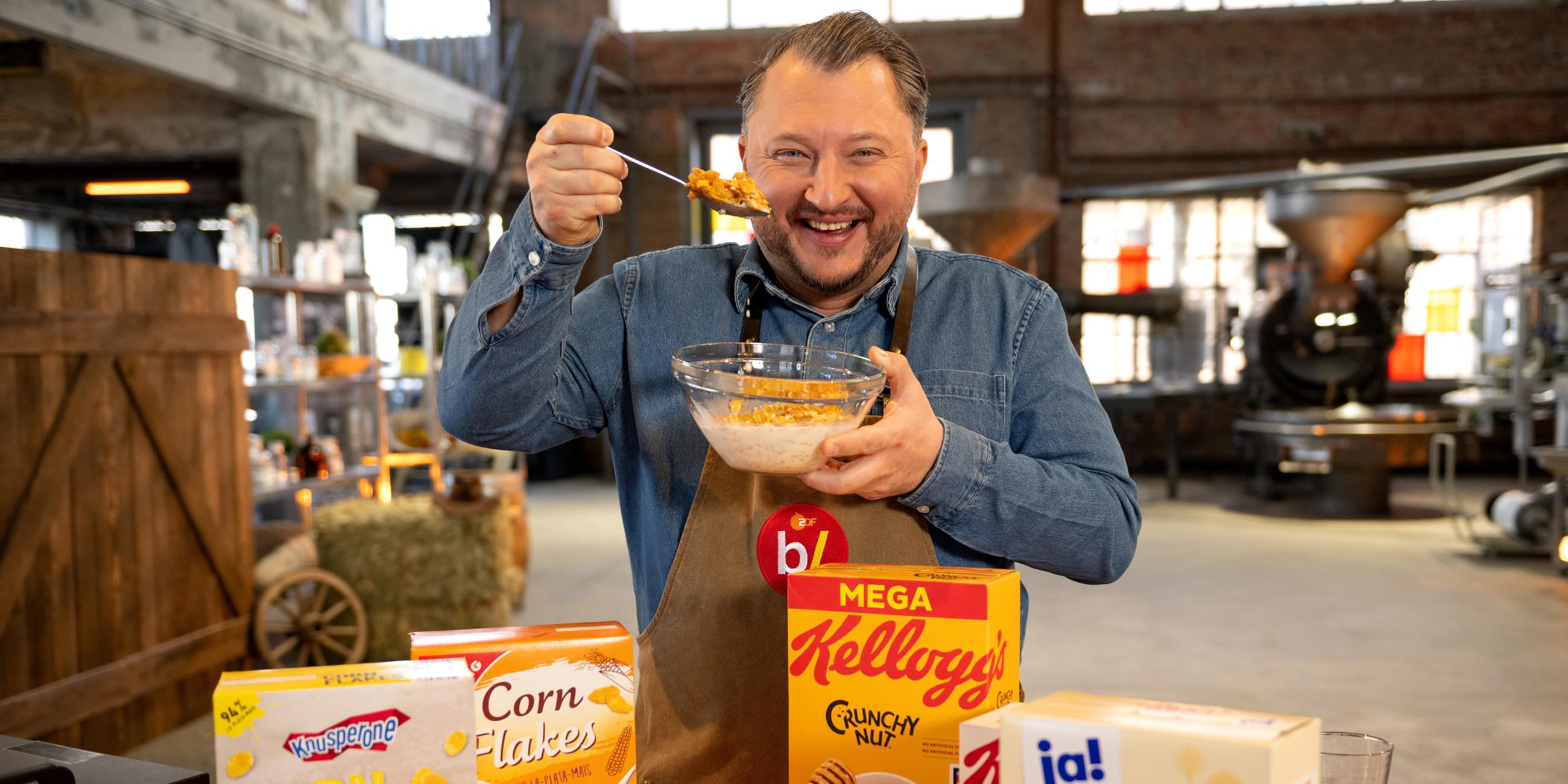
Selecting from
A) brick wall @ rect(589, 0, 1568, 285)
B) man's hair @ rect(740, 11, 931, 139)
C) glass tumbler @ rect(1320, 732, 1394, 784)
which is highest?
brick wall @ rect(589, 0, 1568, 285)

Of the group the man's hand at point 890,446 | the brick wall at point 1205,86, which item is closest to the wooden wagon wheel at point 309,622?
the man's hand at point 890,446

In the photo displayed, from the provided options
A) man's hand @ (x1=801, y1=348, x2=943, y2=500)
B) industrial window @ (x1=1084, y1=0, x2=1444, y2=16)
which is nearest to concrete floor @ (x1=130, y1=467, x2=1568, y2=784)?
man's hand @ (x1=801, y1=348, x2=943, y2=500)

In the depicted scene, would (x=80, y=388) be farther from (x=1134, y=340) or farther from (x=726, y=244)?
(x=1134, y=340)

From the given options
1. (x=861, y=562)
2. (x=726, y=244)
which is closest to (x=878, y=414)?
(x=861, y=562)

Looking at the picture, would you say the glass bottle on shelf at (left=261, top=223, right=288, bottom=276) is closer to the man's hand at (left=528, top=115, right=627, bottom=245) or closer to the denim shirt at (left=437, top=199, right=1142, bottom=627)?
the denim shirt at (left=437, top=199, right=1142, bottom=627)

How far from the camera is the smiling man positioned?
1.23 metres

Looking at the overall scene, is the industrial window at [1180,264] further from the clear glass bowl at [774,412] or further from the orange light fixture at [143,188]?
the clear glass bowl at [774,412]

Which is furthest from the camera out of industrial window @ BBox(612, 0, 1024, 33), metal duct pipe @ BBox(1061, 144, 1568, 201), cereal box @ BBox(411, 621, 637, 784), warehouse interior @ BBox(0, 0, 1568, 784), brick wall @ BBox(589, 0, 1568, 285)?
industrial window @ BBox(612, 0, 1024, 33)

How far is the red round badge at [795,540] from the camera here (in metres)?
1.38

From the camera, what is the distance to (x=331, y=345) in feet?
18.4

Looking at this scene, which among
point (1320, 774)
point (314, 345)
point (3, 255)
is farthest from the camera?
point (314, 345)

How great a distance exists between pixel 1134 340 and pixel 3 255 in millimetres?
9603

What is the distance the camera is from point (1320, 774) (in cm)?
93

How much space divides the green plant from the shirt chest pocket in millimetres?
4771
